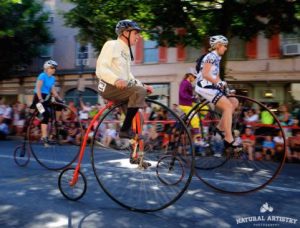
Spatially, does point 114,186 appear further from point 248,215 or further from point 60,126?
point 60,126

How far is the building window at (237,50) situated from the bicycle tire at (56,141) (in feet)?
47.2

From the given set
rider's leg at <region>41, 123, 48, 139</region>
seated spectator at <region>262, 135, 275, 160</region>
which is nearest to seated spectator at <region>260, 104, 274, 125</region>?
seated spectator at <region>262, 135, 275, 160</region>

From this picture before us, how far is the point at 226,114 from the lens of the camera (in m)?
5.88

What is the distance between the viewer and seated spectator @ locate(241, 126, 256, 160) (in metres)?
6.11

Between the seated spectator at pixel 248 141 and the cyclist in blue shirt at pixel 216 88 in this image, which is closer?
the cyclist in blue shirt at pixel 216 88

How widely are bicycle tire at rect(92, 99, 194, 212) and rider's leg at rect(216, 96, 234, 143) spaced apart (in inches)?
24.7

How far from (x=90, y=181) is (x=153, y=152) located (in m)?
1.72

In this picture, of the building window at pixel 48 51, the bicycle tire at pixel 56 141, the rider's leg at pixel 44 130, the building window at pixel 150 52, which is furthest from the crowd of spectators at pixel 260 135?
the building window at pixel 48 51

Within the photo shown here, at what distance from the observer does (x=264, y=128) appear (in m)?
6.78

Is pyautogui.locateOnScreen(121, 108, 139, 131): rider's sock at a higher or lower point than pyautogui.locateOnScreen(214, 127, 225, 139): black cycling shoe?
higher

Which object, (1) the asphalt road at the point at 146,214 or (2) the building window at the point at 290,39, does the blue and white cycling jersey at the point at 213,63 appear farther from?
(2) the building window at the point at 290,39

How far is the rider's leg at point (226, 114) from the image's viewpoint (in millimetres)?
5805

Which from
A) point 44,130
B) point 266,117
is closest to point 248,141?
point 266,117

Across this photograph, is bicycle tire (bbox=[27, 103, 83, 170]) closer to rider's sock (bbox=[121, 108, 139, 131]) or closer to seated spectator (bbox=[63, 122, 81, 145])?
seated spectator (bbox=[63, 122, 81, 145])
